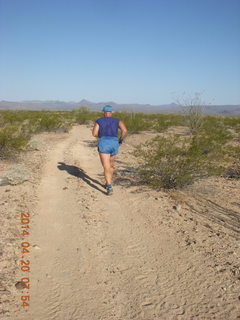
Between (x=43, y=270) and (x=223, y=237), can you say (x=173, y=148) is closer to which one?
(x=223, y=237)

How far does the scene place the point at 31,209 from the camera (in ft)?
15.0

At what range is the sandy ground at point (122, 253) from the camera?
8.02 ft

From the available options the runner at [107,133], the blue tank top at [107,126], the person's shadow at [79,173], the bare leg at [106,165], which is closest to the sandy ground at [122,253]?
the person's shadow at [79,173]

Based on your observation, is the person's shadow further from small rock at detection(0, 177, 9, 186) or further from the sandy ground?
small rock at detection(0, 177, 9, 186)

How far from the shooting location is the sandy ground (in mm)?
2443

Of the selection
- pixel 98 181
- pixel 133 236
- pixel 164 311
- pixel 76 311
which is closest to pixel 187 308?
pixel 164 311

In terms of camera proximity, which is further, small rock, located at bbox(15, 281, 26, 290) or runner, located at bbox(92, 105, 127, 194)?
runner, located at bbox(92, 105, 127, 194)

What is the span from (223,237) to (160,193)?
2066 millimetres

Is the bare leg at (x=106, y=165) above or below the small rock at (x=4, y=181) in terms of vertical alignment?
above

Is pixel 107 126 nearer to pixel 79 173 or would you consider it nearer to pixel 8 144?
pixel 79 173

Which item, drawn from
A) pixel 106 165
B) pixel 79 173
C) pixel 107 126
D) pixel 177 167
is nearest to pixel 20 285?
pixel 106 165

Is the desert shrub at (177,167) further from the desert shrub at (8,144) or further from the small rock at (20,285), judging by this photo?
the desert shrub at (8,144)

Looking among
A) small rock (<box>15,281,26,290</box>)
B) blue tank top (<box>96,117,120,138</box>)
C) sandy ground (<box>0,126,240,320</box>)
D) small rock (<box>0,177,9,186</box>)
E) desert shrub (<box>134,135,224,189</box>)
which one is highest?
blue tank top (<box>96,117,120,138</box>)

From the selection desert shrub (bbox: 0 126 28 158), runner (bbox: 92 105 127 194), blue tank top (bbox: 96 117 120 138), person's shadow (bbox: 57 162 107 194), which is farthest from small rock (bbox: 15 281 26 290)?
desert shrub (bbox: 0 126 28 158)
